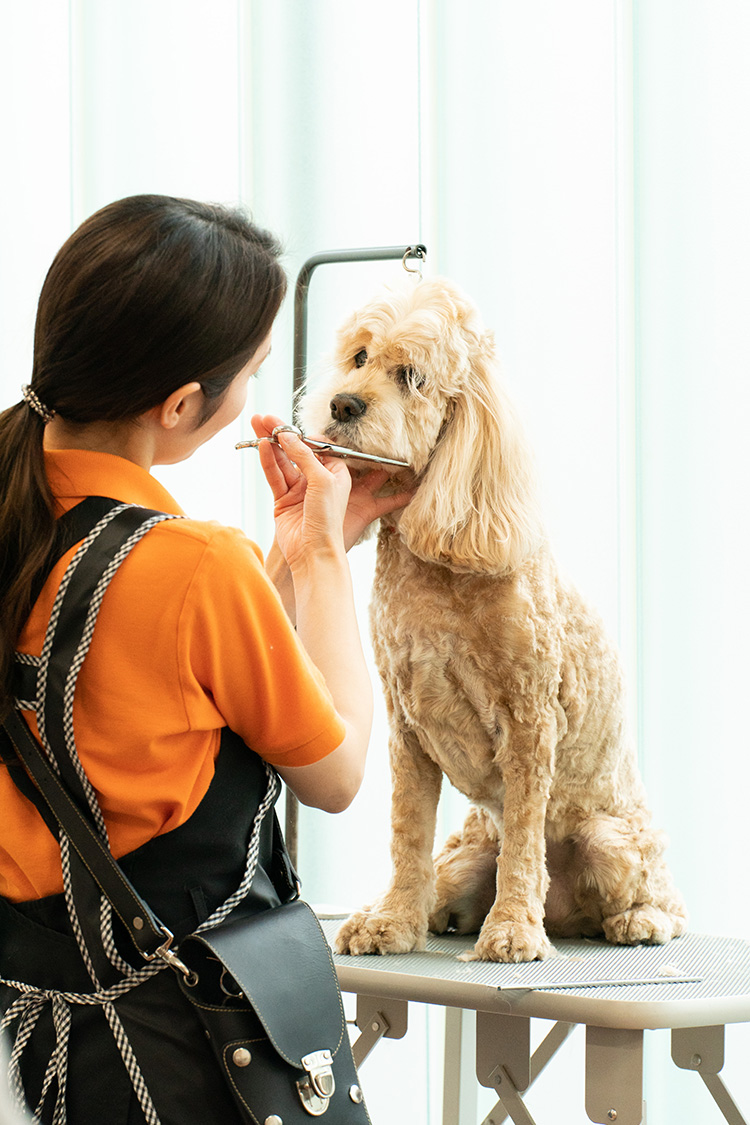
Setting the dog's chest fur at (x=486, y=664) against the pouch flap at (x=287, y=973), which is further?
the dog's chest fur at (x=486, y=664)

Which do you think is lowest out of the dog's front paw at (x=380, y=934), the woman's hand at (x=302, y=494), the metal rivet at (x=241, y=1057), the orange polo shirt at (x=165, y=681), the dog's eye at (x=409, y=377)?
the dog's front paw at (x=380, y=934)

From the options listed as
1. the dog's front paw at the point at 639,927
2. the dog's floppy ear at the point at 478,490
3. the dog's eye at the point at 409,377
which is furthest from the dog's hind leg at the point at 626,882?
the dog's eye at the point at 409,377

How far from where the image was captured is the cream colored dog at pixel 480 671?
1.26 metres

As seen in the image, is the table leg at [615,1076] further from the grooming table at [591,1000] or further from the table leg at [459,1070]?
the table leg at [459,1070]

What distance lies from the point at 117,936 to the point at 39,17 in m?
2.10

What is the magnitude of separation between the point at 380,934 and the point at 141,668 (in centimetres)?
64

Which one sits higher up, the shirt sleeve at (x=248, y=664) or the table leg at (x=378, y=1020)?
the shirt sleeve at (x=248, y=664)

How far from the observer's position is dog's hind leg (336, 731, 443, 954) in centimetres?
128

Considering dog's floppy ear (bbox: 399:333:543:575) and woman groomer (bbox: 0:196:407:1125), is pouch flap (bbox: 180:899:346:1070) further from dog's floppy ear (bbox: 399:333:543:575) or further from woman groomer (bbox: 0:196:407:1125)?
dog's floppy ear (bbox: 399:333:543:575)

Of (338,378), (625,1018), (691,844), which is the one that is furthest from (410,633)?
(691,844)

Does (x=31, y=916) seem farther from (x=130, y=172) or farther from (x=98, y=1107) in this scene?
(x=130, y=172)

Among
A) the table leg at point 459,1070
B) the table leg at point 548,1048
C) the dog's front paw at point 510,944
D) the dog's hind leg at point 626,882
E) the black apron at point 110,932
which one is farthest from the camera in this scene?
the table leg at point 459,1070

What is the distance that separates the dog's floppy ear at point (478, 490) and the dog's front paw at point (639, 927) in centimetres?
44

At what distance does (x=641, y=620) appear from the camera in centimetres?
179
